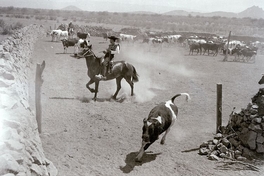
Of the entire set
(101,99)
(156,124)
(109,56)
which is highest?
(109,56)

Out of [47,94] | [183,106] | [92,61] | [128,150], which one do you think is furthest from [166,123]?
[47,94]

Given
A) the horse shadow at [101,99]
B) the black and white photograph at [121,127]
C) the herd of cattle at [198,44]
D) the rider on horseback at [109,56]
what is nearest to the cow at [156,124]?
the black and white photograph at [121,127]

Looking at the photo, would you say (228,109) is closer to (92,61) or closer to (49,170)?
(92,61)

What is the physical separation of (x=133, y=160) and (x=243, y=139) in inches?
118

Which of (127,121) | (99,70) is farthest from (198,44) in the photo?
(127,121)

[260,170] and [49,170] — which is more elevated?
[49,170]

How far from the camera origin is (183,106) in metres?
12.4

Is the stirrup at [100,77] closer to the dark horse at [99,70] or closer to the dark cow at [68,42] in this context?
the dark horse at [99,70]

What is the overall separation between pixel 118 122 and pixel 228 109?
4515 millimetres

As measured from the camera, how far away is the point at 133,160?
7.67 metres

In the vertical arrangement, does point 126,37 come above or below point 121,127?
above

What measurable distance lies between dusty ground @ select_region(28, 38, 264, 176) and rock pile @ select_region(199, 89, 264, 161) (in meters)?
0.44

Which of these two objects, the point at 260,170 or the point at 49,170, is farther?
the point at 260,170

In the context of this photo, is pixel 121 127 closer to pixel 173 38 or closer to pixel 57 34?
pixel 57 34
